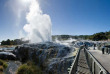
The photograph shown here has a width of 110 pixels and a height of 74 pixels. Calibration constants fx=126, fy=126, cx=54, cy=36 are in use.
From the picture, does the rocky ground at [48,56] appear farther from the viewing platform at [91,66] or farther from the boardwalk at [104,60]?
the viewing platform at [91,66]

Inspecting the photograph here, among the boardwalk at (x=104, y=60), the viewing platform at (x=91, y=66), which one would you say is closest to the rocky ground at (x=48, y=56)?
the boardwalk at (x=104, y=60)

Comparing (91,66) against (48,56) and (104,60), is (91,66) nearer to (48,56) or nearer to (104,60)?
(104,60)

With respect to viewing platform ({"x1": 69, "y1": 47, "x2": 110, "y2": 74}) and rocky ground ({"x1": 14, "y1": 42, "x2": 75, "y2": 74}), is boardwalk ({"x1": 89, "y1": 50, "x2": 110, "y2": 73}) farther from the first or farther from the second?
rocky ground ({"x1": 14, "y1": 42, "x2": 75, "y2": 74})

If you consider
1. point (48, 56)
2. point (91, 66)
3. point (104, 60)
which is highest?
point (91, 66)

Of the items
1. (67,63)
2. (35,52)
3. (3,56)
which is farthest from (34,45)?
(67,63)

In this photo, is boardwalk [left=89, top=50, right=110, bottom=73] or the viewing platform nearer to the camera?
the viewing platform

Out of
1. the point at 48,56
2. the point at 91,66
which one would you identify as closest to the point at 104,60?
the point at 91,66

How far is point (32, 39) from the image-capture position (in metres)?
51.2

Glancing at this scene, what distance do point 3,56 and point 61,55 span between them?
1467 cm

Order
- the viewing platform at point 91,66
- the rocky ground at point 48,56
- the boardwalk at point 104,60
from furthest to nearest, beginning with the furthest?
the rocky ground at point 48,56, the boardwalk at point 104,60, the viewing platform at point 91,66

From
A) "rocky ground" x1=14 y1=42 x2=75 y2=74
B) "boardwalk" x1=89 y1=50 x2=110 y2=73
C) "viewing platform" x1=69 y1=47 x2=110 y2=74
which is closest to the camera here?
"viewing platform" x1=69 y1=47 x2=110 y2=74

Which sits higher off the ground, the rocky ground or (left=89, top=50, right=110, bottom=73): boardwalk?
(left=89, top=50, right=110, bottom=73): boardwalk

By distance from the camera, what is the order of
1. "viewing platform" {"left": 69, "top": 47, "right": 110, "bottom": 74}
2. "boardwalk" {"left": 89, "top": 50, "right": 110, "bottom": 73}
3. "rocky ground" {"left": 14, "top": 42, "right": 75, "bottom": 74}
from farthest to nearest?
"rocky ground" {"left": 14, "top": 42, "right": 75, "bottom": 74} < "boardwalk" {"left": 89, "top": 50, "right": 110, "bottom": 73} < "viewing platform" {"left": 69, "top": 47, "right": 110, "bottom": 74}

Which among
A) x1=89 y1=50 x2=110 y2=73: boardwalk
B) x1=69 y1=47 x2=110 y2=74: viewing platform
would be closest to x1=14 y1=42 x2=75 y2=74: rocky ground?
x1=89 y1=50 x2=110 y2=73: boardwalk
